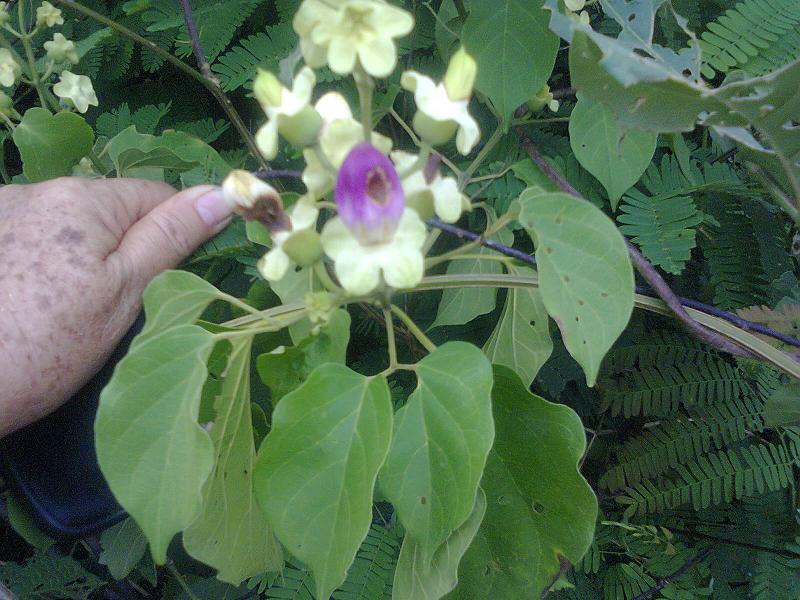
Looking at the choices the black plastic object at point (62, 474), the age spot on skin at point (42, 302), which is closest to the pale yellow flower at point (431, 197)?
the age spot on skin at point (42, 302)

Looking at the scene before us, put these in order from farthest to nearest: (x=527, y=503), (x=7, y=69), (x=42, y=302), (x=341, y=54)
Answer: (x=7, y=69) < (x=42, y=302) < (x=527, y=503) < (x=341, y=54)

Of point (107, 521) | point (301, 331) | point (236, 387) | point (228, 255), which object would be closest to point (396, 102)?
point (228, 255)

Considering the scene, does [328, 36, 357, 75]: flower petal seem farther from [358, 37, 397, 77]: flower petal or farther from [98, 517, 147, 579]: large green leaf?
[98, 517, 147, 579]: large green leaf

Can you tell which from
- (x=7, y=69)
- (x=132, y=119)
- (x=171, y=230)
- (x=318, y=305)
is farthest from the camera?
(x=132, y=119)

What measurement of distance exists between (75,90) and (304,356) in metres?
0.81

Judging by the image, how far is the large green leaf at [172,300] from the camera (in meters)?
0.67

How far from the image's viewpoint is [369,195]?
20.9 inches

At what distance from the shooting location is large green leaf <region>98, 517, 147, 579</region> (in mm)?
1299

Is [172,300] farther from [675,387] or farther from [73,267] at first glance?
Answer: [675,387]

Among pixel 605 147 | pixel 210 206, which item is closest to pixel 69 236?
pixel 210 206

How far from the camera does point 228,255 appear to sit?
104 centimetres

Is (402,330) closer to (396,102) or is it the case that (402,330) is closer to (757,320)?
(396,102)

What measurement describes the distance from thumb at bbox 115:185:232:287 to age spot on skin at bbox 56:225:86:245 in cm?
5

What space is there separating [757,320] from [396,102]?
0.68 m
